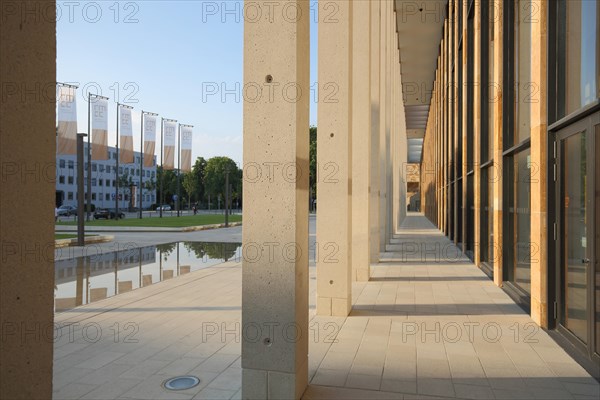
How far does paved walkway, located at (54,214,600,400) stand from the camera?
4.43 metres

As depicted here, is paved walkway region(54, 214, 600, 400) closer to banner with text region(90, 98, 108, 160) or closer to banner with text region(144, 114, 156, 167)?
banner with text region(90, 98, 108, 160)

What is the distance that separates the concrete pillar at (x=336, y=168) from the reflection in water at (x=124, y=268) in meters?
4.32

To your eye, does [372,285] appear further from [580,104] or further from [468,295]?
[580,104]

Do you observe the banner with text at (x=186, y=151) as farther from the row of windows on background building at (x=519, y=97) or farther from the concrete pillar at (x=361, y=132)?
the concrete pillar at (x=361, y=132)

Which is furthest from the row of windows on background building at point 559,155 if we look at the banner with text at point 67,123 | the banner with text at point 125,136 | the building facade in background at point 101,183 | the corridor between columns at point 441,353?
the building facade in background at point 101,183

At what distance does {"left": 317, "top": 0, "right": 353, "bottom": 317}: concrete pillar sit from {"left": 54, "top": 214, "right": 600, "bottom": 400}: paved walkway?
0.50 m

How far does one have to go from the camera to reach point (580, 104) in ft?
18.2

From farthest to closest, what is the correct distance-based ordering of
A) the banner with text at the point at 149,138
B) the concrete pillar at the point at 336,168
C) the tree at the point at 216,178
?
the tree at the point at 216,178 < the banner with text at the point at 149,138 < the concrete pillar at the point at 336,168

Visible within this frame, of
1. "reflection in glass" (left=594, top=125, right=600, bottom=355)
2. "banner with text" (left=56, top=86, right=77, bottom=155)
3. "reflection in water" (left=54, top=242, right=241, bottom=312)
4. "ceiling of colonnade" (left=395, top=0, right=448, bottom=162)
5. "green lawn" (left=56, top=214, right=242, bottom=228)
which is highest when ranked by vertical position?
"ceiling of colonnade" (left=395, top=0, right=448, bottom=162)

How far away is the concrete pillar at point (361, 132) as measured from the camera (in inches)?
389

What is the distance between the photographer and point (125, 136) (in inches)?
1459

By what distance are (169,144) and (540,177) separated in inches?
1617

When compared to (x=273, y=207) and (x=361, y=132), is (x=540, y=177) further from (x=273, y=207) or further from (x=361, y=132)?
(x=273, y=207)

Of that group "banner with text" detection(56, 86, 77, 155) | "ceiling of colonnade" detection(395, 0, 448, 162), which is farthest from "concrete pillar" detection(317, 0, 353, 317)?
"banner with text" detection(56, 86, 77, 155)
